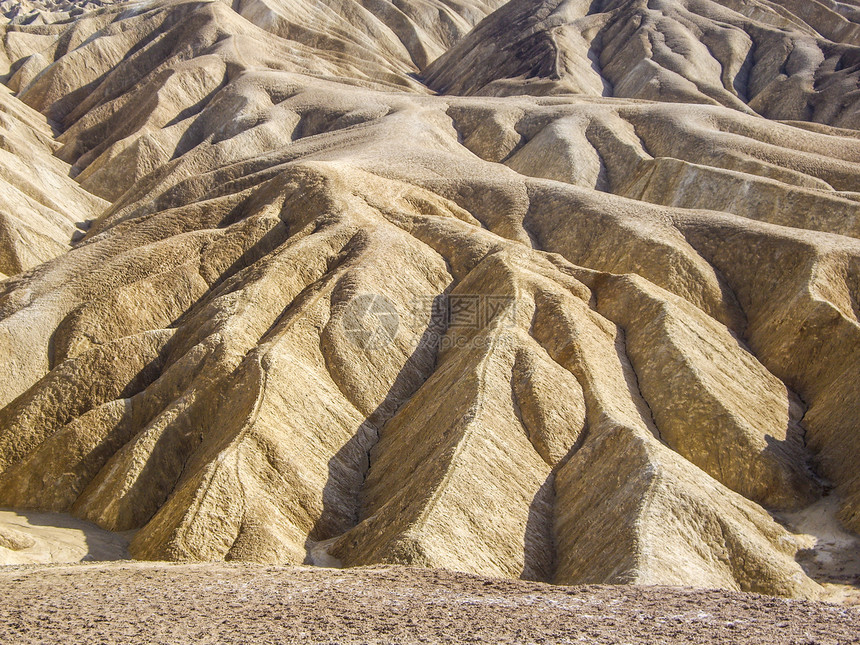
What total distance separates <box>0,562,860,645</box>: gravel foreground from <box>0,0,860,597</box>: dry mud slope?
2.84m

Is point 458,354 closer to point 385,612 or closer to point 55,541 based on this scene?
point 55,541

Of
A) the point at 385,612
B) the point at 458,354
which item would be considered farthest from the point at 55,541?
the point at 458,354

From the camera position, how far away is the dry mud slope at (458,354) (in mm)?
18422

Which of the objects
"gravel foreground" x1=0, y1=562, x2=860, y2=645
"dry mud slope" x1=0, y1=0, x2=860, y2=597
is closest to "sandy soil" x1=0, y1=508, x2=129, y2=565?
"dry mud slope" x1=0, y1=0, x2=860, y2=597

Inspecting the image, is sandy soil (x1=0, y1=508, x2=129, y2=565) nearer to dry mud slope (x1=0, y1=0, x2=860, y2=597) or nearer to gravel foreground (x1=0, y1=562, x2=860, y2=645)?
dry mud slope (x1=0, y1=0, x2=860, y2=597)

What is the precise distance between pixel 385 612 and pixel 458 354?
544 inches

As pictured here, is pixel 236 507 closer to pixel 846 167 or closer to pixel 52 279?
pixel 52 279

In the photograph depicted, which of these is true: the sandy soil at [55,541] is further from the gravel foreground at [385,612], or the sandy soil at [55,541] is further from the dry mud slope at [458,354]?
the gravel foreground at [385,612]

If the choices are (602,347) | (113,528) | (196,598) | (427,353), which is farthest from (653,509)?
(113,528)

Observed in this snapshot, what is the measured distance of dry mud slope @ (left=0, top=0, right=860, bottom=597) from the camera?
18.4 m

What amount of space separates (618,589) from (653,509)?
398cm

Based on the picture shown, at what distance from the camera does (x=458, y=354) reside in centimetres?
2514

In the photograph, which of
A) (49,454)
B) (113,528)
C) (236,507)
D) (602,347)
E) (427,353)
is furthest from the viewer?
(427,353)

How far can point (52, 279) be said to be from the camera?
3144 cm
